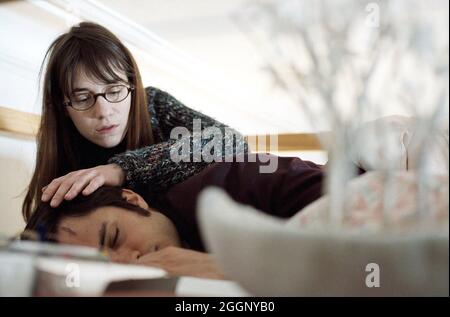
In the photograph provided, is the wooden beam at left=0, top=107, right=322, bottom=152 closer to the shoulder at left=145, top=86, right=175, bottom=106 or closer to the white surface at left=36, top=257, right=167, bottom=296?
the shoulder at left=145, top=86, right=175, bottom=106

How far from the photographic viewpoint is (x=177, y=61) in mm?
1008

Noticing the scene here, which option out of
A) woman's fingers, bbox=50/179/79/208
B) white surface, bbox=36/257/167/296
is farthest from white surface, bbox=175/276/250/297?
woman's fingers, bbox=50/179/79/208

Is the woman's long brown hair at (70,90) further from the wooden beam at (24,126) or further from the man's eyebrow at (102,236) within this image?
the man's eyebrow at (102,236)

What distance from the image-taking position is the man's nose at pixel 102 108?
0.69m

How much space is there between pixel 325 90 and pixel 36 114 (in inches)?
31.8

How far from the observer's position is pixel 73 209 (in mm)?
516

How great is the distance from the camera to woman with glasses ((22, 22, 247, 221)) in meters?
0.64

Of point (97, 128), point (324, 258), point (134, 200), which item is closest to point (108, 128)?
point (97, 128)

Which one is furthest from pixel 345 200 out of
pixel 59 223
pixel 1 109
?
pixel 1 109

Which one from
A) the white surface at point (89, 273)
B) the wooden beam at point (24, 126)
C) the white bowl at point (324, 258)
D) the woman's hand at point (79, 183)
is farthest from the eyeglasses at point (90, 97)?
the white bowl at point (324, 258)

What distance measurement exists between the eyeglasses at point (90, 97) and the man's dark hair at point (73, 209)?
0.19 metres
